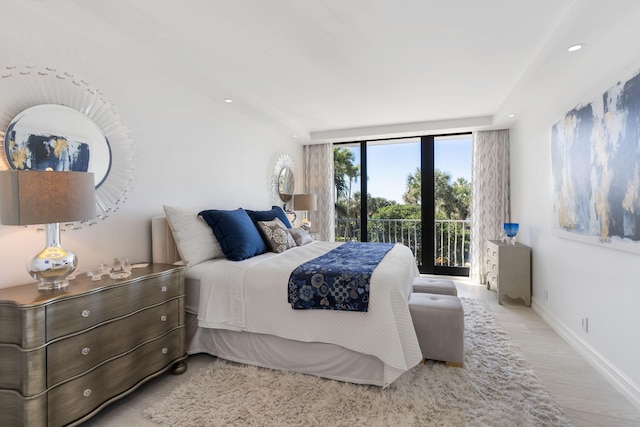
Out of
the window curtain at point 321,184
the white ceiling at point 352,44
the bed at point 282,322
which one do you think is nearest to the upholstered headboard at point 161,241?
the bed at point 282,322

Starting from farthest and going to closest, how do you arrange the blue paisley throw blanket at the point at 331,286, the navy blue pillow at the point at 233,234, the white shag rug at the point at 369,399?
the navy blue pillow at the point at 233,234
the blue paisley throw blanket at the point at 331,286
the white shag rug at the point at 369,399

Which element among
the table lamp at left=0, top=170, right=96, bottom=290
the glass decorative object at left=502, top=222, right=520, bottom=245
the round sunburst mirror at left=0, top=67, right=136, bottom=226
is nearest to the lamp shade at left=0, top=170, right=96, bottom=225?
the table lamp at left=0, top=170, right=96, bottom=290

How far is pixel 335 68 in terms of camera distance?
2.93 m

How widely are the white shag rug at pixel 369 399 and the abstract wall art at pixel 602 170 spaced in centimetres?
119

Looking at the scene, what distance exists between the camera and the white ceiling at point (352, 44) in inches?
79.4

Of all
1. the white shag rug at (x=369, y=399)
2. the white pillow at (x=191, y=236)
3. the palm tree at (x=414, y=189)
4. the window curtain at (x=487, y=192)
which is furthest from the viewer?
the palm tree at (x=414, y=189)

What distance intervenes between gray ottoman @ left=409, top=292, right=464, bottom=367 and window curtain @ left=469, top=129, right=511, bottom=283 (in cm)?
285

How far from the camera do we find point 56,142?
2010 mm

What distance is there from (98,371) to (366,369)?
1.63m

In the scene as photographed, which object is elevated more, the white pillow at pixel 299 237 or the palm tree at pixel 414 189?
the palm tree at pixel 414 189

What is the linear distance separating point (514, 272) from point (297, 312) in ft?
10.1

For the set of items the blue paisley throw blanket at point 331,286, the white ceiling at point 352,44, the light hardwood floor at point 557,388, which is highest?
the white ceiling at point 352,44

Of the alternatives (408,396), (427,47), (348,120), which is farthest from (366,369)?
(348,120)

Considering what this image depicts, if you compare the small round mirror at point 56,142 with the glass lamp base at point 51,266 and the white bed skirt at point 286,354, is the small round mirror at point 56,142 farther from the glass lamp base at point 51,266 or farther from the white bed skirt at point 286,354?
the white bed skirt at point 286,354
